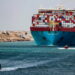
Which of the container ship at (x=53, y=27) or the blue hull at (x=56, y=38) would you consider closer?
the blue hull at (x=56, y=38)

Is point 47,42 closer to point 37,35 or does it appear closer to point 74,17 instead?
point 37,35

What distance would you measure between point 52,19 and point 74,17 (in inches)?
432

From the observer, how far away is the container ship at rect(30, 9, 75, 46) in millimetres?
155000

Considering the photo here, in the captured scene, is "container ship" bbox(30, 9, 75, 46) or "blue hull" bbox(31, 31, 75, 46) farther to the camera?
"container ship" bbox(30, 9, 75, 46)

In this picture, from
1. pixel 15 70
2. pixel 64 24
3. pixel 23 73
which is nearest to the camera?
pixel 23 73

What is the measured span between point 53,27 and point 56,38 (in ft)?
26.6

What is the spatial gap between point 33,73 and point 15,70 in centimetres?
487

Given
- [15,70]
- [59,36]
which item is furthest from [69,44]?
[15,70]

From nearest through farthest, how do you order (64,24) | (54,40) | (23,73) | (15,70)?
(23,73), (15,70), (54,40), (64,24)

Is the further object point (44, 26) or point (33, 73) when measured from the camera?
point (44, 26)

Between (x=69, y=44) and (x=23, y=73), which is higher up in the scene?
(x=23, y=73)

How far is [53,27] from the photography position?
160 meters

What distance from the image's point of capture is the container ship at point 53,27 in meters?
155

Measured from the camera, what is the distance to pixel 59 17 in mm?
169125
